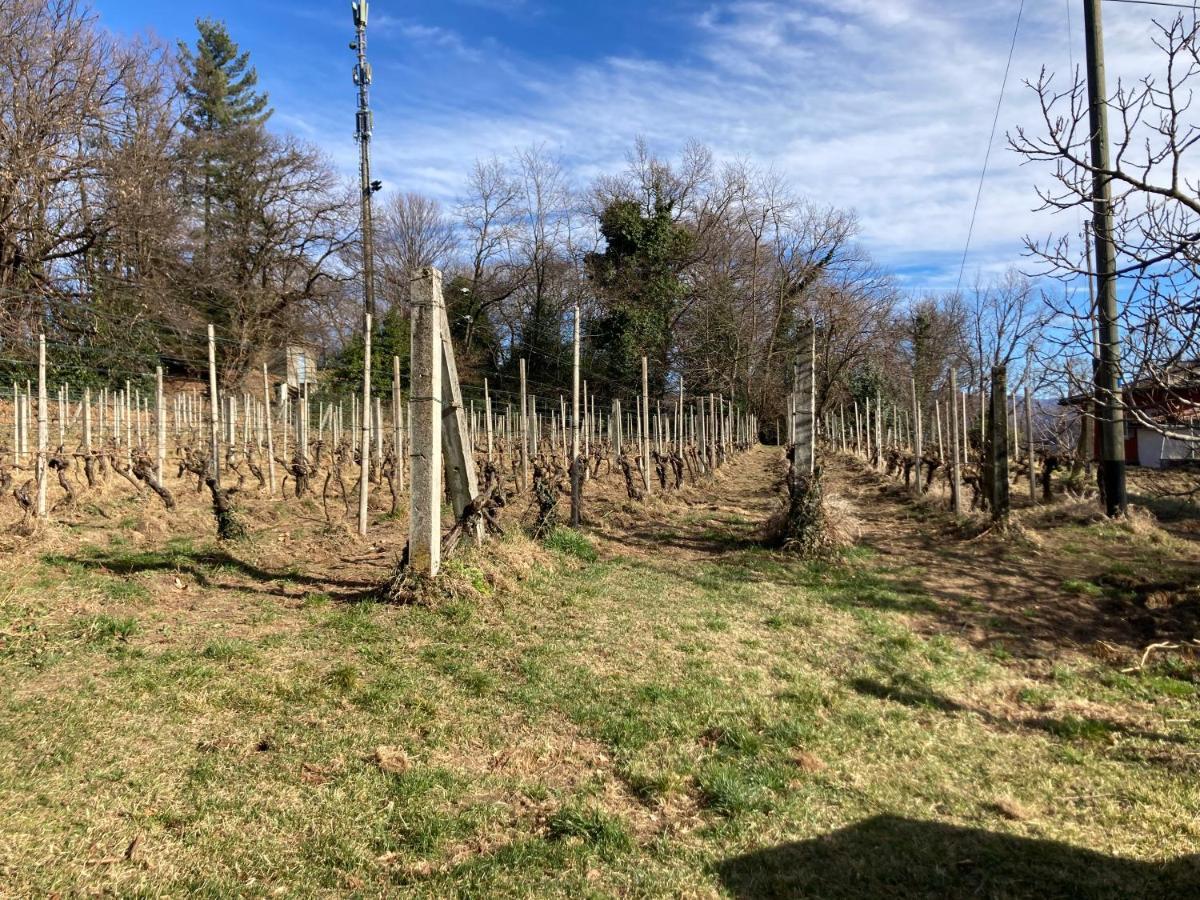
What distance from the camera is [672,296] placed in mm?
37719

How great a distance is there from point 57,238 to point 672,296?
26479 mm

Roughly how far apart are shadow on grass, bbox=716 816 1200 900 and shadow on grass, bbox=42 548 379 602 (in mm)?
3974

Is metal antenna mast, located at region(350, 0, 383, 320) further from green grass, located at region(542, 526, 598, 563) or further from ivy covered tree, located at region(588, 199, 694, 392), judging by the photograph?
green grass, located at region(542, 526, 598, 563)

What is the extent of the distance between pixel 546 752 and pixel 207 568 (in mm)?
4399

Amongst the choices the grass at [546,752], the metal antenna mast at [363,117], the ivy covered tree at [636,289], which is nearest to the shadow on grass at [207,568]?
the grass at [546,752]

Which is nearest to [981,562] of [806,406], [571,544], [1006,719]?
[806,406]

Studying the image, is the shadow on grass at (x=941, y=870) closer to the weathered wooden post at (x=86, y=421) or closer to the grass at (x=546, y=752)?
the grass at (x=546, y=752)

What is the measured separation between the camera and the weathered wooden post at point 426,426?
5.59 meters

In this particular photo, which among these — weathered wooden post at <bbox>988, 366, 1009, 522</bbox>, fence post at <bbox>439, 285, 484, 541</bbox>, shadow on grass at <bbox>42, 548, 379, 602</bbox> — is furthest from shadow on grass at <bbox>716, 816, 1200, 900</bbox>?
weathered wooden post at <bbox>988, 366, 1009, 522</bbox>

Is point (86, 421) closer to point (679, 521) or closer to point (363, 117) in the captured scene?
point (679, 521)

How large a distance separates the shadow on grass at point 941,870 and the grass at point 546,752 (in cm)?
1

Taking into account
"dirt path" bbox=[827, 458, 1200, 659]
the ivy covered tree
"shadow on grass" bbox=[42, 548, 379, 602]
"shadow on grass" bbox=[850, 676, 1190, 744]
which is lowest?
"shadow on grass" bbox=[850, 676, 1190, 744]

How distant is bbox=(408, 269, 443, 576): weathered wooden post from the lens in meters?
5.59

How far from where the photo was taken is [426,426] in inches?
224
